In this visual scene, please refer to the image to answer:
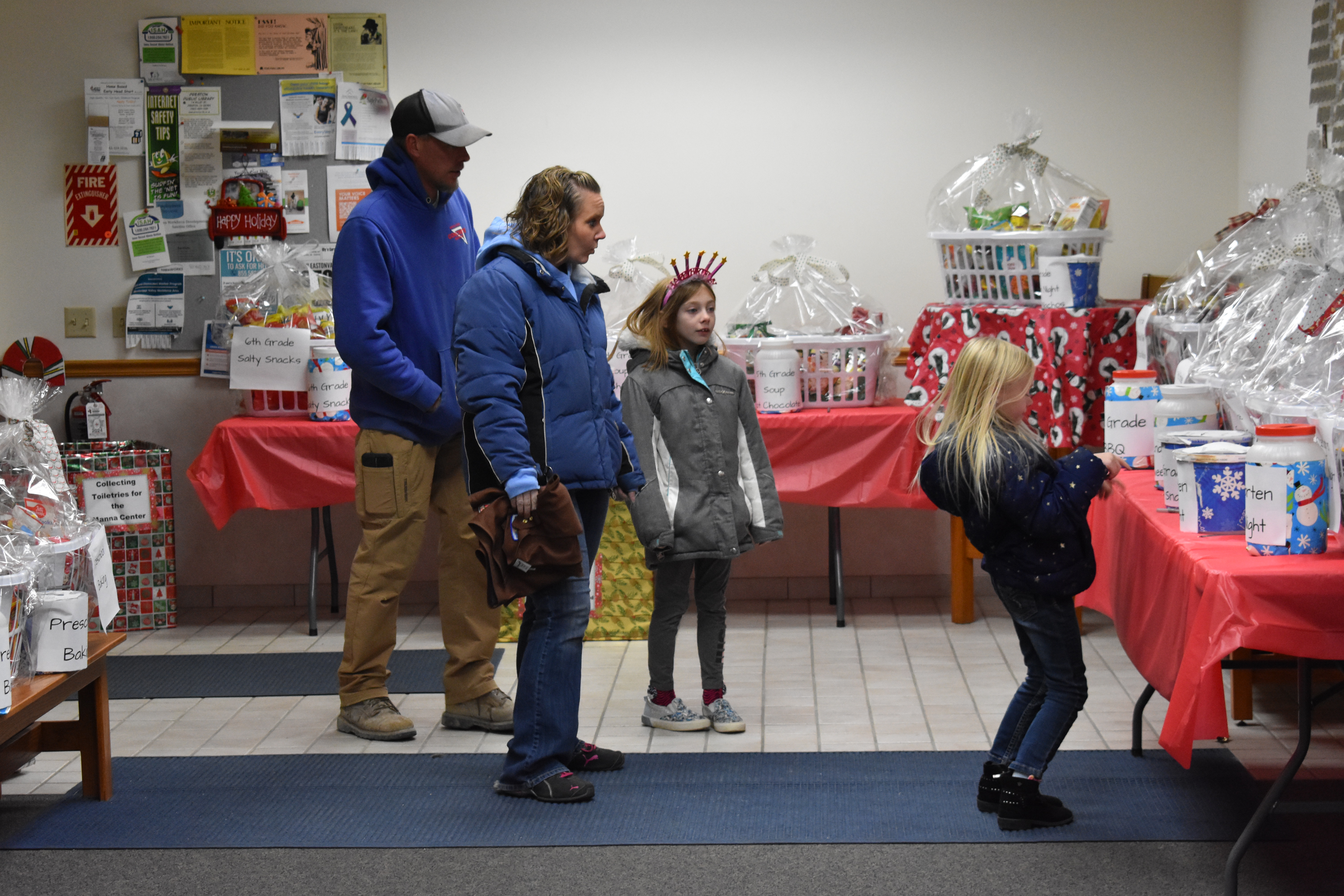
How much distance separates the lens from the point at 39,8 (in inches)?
187

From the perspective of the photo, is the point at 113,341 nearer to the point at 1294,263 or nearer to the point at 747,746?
the point at 747,746

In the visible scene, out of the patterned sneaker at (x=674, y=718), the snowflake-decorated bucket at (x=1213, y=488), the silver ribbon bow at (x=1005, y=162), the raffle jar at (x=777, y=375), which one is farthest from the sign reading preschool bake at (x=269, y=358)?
the snowflake-decorated bucket at (x=1213, y=488)

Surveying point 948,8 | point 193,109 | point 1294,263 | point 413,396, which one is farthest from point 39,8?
point 1294,263

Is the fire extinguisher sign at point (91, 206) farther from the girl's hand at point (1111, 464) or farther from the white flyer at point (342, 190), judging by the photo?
the girl's hand at point (1111, 464)

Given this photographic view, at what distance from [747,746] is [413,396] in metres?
1.18

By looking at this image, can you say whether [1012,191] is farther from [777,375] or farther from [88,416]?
[88,416]

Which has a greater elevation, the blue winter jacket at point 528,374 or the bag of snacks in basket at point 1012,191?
the bag of snacks in basket at point 1012,191

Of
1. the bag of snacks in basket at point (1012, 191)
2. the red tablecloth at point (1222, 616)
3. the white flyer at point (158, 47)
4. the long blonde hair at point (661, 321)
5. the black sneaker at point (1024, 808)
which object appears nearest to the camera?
the red tablecloth at point (1222, 616)

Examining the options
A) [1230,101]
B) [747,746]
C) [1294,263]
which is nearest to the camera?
[1294,263]

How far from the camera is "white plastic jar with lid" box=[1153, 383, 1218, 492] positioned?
270cm

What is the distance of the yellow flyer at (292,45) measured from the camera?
4.74 m

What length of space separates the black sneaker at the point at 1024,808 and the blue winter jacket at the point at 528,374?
3.43 ft

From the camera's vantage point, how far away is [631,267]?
14.4ft

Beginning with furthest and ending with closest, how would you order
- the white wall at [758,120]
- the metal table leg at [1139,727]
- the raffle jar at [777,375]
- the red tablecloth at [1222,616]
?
the white wall at [758,120]
the raffle jar at [777,375]
the metal table leg at [1139,727]
the red tablecloth at [1222,616]
